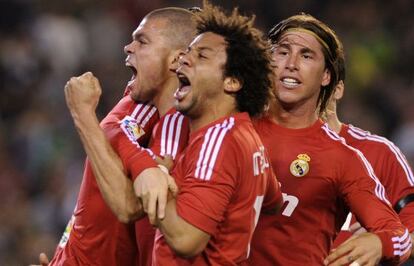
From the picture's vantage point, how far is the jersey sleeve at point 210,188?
169 inches

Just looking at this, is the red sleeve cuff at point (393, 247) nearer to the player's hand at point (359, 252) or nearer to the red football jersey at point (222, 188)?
the player's hand at point (359, 252)

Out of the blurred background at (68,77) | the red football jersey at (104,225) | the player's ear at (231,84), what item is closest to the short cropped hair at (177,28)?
the red football jersey at (104,225)

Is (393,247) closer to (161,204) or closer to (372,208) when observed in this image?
(372,208)

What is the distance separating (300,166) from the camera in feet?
16.7

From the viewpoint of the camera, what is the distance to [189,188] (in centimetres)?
434

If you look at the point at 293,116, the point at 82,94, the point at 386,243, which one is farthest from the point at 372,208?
the point at 82,94

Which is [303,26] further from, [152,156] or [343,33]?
[343,33]

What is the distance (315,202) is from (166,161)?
2.63ft

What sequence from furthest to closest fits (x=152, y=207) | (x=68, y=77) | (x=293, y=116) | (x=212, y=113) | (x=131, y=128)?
1. (x=68, y=77)
2. (x=293, y=116)
3. (x=131, y=128)
4. (x=212, y=113)
5. (x=152, y=207)

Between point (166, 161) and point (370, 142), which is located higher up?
point (166, 161)

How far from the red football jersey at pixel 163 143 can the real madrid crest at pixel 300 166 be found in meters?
0.59

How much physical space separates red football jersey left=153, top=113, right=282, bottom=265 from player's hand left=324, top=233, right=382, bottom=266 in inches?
18.1

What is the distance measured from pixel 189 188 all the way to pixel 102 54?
7688 millimetres

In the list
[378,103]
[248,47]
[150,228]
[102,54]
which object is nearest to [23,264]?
[102,54]
